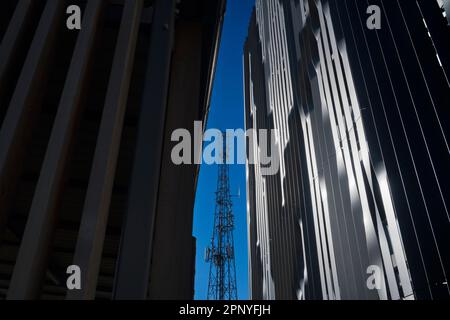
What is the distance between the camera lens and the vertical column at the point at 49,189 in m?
2.43

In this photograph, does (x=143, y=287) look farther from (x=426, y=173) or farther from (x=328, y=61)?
(x=328, y=61)

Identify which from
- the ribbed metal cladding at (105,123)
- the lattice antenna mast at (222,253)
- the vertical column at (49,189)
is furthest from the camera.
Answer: the lattice antenna mast at (222,253)

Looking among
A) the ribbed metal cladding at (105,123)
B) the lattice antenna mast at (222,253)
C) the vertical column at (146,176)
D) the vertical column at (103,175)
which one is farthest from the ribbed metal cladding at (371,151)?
the lattice antenna mast at (222,253)

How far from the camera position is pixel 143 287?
103 inches

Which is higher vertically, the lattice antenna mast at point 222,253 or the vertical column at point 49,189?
the lattice antenna mast at point 222,253

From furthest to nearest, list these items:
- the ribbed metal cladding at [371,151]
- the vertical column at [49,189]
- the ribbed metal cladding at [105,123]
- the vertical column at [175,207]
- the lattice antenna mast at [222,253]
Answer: the lattice antenna mast at [222,253] → the ribbed metal cladding at [371,151] → the vertical column at [175,207] → the ribbed metal cladding at [105,123] → the vertical column at [49,189]

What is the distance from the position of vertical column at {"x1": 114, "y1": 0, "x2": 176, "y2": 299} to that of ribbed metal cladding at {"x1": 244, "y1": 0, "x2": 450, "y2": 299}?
4.59 m

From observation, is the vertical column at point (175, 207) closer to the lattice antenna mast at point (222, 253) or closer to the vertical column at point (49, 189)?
the vertical column at point (49, 189)

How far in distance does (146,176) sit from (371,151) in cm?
571

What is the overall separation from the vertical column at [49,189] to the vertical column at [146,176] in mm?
568

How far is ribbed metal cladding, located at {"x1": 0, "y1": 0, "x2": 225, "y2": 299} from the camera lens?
258 cm

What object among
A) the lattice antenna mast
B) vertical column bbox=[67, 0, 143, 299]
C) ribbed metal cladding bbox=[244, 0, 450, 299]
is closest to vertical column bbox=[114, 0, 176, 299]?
vertical column bbox=[67, 0, 143, 299]

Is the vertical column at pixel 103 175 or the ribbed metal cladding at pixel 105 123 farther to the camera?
the ribbed metal cladding at pixel 105 123
